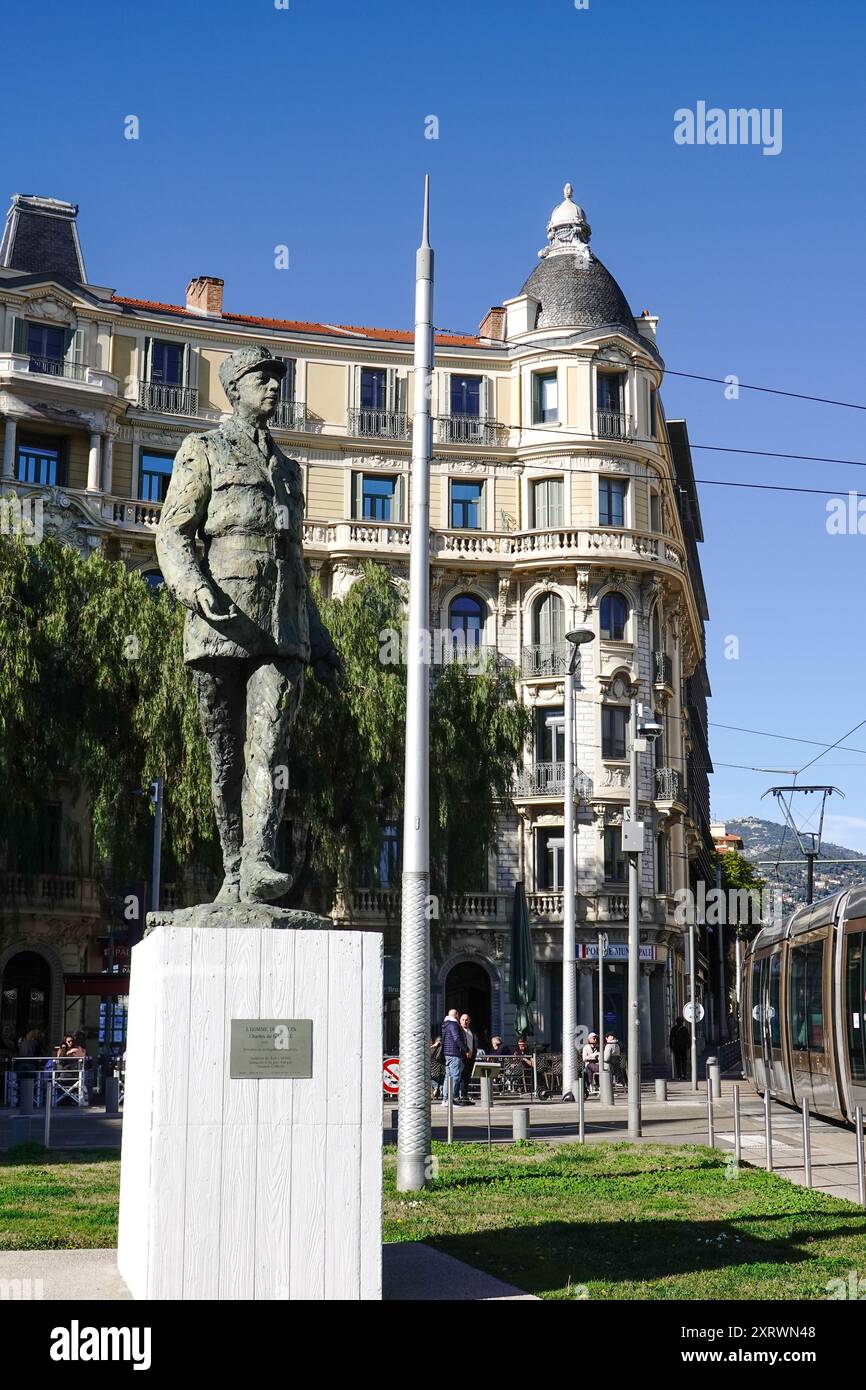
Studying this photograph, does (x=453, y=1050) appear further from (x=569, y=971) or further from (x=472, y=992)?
(x=472, y=992)

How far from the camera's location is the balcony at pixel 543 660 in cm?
5059

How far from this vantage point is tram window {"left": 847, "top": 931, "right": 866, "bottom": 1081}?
21.1 metres

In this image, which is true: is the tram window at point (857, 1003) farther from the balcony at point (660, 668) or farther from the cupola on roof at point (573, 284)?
the cupola on roof at point (573, 284)

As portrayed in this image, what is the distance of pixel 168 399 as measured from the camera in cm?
4928

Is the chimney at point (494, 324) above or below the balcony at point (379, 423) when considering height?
above

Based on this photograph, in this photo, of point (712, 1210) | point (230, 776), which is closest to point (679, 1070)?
point (712, 1210)

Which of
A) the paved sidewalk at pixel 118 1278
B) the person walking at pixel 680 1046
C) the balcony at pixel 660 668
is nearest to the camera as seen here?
the paved sidewalk at pixel 118 1278

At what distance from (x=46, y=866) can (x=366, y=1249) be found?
37210mm

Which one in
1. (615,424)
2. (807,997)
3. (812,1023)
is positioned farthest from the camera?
(615,424)

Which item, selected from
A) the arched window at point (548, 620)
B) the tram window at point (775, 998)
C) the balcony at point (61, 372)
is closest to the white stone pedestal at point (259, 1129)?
the tram window at point (775, 998)

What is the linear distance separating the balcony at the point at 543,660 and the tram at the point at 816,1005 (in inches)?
783

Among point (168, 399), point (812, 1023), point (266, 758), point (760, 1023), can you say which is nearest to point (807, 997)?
point (812, 1023)

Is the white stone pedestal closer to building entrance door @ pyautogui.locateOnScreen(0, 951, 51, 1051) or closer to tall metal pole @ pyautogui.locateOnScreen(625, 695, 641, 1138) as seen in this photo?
tall metal pole @ pyautogui.locateOnScreen(625, 695, 641, 1138)

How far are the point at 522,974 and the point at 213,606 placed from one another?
2690 cm
